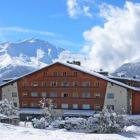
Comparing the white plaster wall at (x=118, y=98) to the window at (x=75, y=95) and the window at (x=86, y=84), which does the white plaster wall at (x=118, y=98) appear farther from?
the window at (x=75, y=95)

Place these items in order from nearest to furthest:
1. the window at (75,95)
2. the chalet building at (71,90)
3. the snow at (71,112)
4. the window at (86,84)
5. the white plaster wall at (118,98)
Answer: the snow at (71,112) < the white plaster wall at (118,98) < the chalet building at (71,90) < the window at (86,84) < the window at (75,95)

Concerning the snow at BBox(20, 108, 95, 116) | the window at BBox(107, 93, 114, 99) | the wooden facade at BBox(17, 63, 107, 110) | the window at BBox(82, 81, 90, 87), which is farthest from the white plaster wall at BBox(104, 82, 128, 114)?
the snow at BBox(20, 108, 95, 116)

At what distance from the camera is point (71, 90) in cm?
11775

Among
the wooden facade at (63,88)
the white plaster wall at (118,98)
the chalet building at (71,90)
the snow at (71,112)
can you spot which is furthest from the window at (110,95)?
the snow at (71,112)

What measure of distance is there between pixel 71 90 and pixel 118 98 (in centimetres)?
1190

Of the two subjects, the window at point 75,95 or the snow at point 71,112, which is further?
the window at point 75,95

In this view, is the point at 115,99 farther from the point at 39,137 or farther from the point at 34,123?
the point at 39,137

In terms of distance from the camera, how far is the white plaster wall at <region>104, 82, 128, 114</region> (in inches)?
4365

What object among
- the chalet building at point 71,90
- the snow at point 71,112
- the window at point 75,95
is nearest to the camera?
the snow at point 71,112

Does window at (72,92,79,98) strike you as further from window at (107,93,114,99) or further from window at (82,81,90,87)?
window at (107,93,114,99)

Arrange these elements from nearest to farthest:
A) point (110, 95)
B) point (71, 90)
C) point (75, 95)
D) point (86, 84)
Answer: point (110, 95) → point (86, 84) → point (75, 95) → point (71, 90)

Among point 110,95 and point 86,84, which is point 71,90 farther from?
point 110,95

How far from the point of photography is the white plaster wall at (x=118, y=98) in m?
111

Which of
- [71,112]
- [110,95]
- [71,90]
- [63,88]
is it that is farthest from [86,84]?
[71,112]
